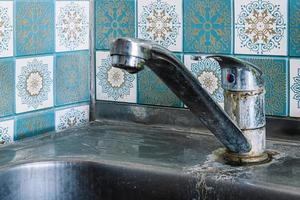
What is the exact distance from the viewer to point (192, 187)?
778 mm

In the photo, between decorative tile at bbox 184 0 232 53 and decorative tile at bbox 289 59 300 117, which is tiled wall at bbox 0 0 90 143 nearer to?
decorative tile at bbox 184 0 232 53

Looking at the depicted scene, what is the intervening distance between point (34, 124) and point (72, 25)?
218mm

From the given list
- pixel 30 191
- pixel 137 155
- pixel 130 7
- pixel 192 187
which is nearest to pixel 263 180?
pixel 192 187

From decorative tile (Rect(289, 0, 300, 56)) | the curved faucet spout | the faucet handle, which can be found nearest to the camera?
the curved faucet spout

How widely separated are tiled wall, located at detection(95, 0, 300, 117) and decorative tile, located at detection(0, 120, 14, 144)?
0.23m

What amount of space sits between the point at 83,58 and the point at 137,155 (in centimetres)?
33

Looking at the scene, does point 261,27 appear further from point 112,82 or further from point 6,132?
point 6,132

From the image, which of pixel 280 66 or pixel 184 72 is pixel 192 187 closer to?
pixel 184 72

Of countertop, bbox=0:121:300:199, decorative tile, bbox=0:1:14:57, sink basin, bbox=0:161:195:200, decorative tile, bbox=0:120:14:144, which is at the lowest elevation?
sink basin, bbox=0:161:195:200

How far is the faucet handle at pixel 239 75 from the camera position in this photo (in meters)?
0.80

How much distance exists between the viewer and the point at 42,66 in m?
1.04

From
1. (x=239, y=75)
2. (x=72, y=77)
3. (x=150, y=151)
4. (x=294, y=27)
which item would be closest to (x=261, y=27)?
(x=294, y=27)

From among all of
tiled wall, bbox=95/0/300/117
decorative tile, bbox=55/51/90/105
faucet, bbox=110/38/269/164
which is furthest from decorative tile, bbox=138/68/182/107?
faucet, bbox=110/38/269/164

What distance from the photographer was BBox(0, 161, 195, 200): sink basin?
801 millimetres
